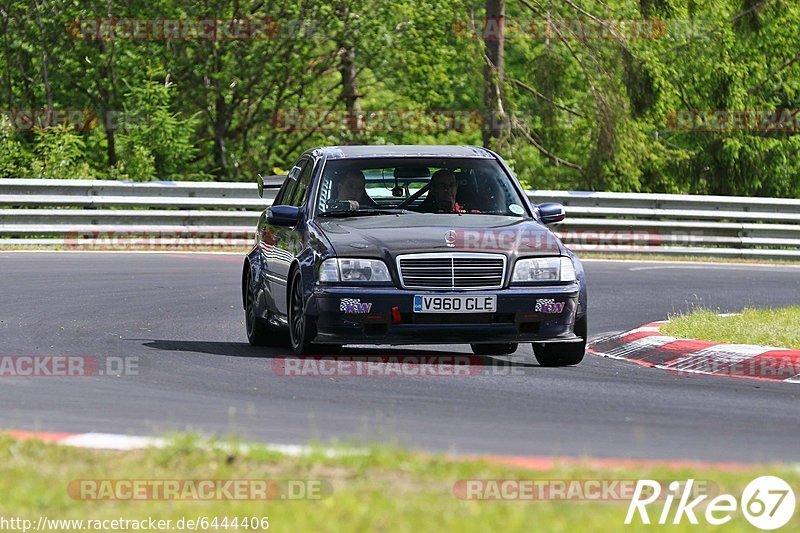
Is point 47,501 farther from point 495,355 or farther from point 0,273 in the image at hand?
point 0,273

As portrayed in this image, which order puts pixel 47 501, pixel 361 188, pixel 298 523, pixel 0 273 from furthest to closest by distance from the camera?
pixel 0 273 → pixel 361 188 → pixel 47 501 → pixel 298 523

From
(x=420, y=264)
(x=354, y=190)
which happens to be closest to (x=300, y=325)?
(x=420, y=264)

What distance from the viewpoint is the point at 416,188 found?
11867 mm

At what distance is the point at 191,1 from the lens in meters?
29.1

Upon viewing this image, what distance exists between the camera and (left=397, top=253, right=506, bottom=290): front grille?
34.0 ft

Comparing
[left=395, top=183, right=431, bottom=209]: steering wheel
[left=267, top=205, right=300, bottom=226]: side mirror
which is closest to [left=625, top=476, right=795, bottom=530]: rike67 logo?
[left=267, top=205, right=300, bottom=226]: side mirror

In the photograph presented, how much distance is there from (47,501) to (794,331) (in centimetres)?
792

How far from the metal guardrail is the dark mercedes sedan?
32.7 ft

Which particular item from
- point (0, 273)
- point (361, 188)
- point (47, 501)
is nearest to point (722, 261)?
point (0, 273)
